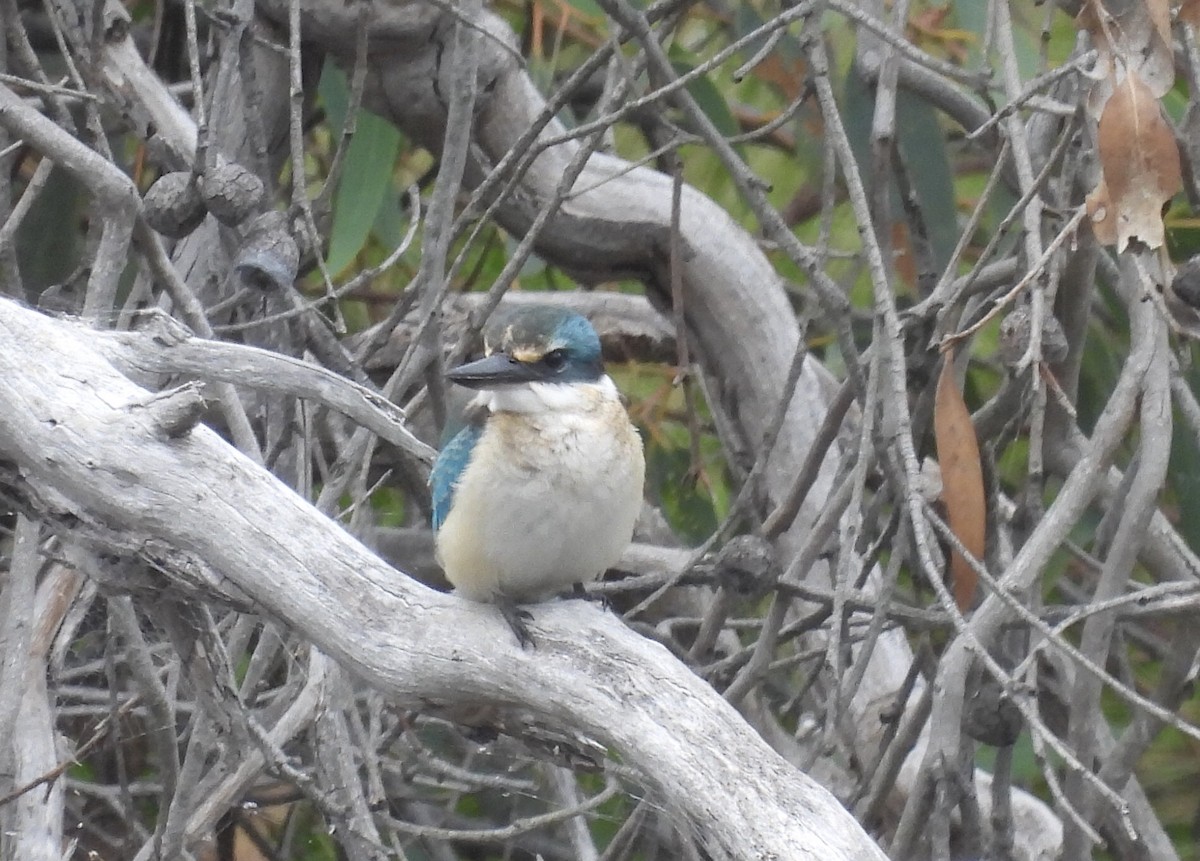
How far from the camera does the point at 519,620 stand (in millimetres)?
1938

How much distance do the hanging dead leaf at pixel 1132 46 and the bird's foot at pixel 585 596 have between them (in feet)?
3.36

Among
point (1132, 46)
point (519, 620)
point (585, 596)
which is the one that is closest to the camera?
point (1132, 46)

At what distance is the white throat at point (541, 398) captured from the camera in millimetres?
2320

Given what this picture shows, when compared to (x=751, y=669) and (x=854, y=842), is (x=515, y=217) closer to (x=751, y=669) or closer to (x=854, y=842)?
(x=751, y=669)

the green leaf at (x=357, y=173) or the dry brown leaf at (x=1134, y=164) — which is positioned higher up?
the dry brown leaf at (x=1134, y=164)

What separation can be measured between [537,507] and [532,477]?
0.04 metres

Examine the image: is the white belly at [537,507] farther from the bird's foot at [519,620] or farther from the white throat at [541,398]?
the bird's foot at [519,620]

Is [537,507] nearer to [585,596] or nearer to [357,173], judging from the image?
[585,596]

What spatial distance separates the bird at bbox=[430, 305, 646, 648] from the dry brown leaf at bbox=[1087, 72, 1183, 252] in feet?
2.70

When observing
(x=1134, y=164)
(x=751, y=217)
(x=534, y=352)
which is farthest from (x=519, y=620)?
(x=751, y=217)

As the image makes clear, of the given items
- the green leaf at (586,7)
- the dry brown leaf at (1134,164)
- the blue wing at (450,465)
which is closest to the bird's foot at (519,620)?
the blue wing at (450,465)

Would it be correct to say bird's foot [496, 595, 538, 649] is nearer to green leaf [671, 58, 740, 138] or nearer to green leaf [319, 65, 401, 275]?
green leaf [319, 65, 401, 275]

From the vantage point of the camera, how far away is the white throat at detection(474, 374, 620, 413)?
232 centimetres

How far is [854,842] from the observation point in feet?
5.20
